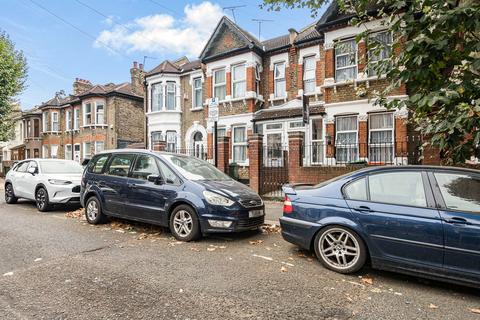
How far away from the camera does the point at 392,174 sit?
432 cm

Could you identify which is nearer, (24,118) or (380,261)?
(380,261)

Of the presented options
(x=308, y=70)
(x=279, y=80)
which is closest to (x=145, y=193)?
(x=308, y=70)

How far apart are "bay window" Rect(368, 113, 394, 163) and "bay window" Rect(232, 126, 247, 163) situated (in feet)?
21.7

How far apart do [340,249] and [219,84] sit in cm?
1510

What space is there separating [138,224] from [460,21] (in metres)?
6.98

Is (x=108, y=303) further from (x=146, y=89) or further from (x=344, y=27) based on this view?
(x=146, y=89)

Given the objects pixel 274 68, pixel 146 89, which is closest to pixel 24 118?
pixel 146 89

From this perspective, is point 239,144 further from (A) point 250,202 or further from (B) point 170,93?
(A) point 250,202

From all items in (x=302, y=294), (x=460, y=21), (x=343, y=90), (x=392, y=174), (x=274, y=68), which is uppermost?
(x=274, y=68)

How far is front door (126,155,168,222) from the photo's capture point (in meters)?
6.09

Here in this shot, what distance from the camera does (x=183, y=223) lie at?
5820mm

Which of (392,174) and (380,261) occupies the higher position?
(392,174)

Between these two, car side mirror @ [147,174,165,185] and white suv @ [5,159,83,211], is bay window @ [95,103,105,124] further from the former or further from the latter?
car side mirror @ [147,174,165,185]

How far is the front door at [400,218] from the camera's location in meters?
3.78
